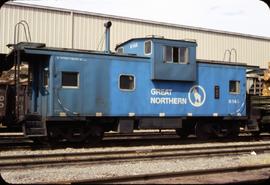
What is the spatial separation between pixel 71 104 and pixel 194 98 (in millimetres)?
5058

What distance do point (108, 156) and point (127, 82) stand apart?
4381 millimetres

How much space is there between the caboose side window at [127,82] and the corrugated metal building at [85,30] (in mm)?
8733

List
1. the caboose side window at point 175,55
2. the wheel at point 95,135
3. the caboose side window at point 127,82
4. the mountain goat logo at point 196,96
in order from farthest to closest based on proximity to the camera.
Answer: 1. the mountain goat logo at point 196,96
2. the caboose side window at point 175,55
3. the caboose side window at point 127,82
4. the wheel at point 95,135

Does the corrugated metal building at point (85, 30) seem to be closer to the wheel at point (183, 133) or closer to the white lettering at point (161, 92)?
the wheel at point (183, 133)

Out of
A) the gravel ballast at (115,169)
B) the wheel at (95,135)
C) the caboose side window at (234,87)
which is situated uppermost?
the caboose side window at (234,87)

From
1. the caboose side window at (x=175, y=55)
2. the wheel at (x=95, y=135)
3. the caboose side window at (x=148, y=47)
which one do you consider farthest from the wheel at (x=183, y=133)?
the wheel at (x=95, y=135)

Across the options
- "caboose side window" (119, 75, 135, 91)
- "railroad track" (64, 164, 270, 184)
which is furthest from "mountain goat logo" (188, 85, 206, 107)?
"railroad track" (64, 164, 270, 184)

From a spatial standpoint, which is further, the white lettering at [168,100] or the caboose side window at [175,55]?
the caboose side window at [175,55]

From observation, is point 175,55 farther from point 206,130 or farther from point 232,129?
point 232,129

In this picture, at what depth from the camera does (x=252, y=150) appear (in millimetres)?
15078

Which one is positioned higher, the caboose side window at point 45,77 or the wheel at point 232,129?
the caboose side window at point 45,77

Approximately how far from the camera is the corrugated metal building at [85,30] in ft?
86.3

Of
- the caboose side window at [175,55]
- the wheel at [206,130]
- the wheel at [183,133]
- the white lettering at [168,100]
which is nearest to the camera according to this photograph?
the white lettering at [168,100]

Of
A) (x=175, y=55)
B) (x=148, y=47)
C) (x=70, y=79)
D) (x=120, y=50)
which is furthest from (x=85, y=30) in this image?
(x=70, y=79)
